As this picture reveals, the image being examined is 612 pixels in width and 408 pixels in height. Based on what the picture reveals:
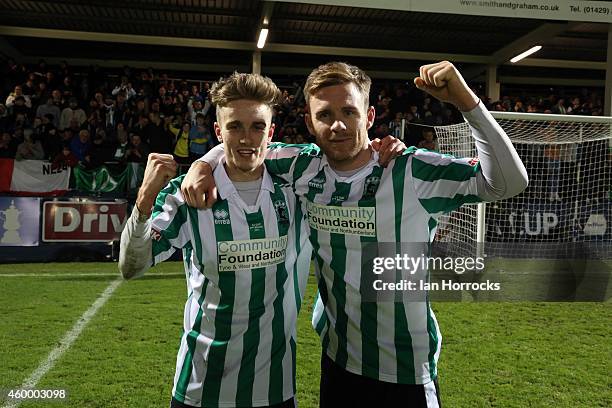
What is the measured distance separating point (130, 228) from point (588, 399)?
331 cm

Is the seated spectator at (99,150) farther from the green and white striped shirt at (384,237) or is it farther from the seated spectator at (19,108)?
the green and white striped shirt at (384,237)

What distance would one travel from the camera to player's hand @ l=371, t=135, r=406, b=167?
6.35ft

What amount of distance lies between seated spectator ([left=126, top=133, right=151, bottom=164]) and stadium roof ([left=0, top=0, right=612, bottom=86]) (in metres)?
3.36

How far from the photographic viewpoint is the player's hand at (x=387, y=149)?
193cm

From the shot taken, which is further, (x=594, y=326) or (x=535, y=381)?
(x=594, y=326)

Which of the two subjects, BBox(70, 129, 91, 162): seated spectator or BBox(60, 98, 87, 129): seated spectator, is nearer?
BBox(70, 129, 91, 162): seated spectator

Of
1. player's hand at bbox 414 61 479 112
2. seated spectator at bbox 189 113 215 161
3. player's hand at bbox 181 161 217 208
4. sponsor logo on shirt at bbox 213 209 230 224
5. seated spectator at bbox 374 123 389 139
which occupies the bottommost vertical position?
sponsor logo on shirt at bbox 213 209 230 224

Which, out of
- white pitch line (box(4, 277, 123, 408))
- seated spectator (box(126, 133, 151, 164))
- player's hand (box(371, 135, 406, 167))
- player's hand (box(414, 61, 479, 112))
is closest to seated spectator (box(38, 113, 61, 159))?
seated spectator (box(126, 133, 151, 164))

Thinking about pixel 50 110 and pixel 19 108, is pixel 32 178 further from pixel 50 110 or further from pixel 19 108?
pixel 50 110

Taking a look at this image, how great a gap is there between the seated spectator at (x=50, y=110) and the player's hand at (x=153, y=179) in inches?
429

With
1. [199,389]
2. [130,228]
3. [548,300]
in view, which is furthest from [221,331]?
[548,300]

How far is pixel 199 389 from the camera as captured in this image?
6.27 feet

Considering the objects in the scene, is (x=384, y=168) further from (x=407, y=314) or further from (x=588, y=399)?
(x=588, y=399)

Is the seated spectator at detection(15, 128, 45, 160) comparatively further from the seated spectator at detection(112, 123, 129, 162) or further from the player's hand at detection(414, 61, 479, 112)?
the player's hand at detection(414, 61, 479, 112)
